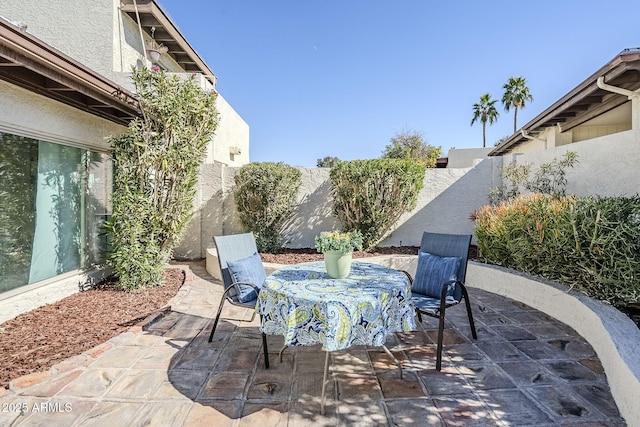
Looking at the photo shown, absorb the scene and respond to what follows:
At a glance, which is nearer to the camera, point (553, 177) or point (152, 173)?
point (152, 173)

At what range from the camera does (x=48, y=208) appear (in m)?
5.37

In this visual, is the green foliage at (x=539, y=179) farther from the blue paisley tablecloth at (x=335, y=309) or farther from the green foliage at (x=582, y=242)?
the blue paisley tablecloth at (x=335, y=309)

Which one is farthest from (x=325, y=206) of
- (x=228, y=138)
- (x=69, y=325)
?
(x=69, y=325)

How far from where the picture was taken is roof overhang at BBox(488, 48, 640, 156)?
18.5ft

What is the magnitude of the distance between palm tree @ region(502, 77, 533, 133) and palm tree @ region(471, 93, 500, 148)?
3368mm

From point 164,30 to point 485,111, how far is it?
3101cm

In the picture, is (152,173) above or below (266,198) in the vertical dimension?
above

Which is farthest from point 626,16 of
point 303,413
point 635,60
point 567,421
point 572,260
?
point 303,413

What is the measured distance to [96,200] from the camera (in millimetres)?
6566

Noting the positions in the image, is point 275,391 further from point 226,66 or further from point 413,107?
point 413,107

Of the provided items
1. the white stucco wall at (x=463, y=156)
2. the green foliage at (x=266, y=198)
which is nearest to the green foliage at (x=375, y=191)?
the green foliage at (x=266, y=198)

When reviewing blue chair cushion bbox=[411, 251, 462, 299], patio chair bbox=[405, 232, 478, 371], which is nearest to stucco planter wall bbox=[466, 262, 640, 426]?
patio chair bbox=[405, 232, 478, 371]

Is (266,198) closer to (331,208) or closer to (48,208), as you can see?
(331,208)

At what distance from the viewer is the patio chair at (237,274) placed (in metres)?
4.01
